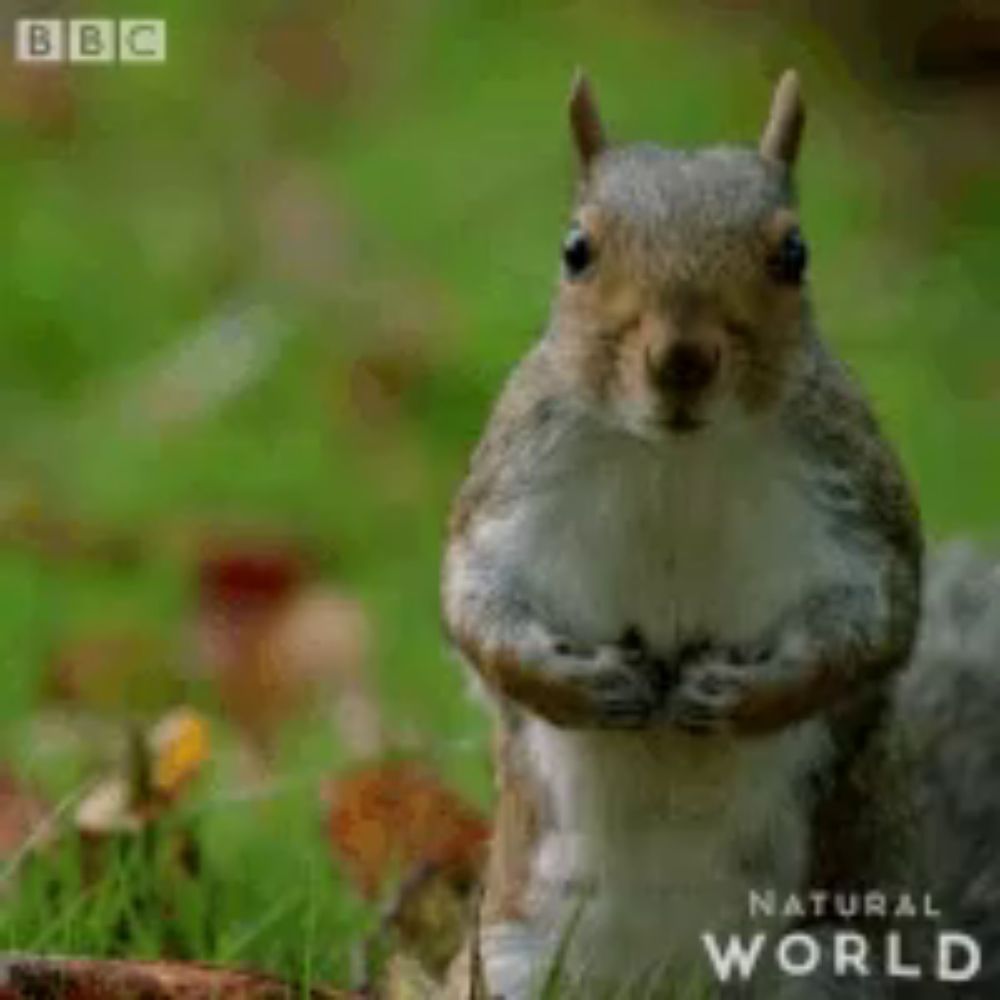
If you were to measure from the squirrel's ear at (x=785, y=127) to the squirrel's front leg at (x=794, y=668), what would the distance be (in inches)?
12.7

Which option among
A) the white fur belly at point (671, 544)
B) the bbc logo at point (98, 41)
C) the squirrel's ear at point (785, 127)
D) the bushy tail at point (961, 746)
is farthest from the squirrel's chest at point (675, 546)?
the bbc logo at point (98, 41)

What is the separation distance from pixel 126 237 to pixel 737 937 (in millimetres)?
2916

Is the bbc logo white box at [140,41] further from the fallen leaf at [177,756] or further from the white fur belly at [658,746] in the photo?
the white fur belly at [658,746]

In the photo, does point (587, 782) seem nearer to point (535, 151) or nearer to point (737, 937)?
point (737, 937)

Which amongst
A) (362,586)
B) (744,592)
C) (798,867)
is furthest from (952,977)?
(362,586)

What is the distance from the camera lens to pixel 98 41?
392 cm

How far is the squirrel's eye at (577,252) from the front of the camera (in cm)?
298

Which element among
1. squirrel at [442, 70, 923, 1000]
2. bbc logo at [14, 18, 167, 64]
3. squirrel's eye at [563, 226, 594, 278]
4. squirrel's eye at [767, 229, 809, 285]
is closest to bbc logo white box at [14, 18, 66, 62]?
bbc logo at [14, 18, 167, 64]

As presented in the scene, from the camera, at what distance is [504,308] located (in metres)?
5.51

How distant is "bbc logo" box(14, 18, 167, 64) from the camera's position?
3898 millimetres

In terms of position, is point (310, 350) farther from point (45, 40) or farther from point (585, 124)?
point (585, 124)

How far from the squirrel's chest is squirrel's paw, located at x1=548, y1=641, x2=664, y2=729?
32 mm

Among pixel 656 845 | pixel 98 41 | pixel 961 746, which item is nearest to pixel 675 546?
pixel 656 845

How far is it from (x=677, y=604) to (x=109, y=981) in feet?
1.73
